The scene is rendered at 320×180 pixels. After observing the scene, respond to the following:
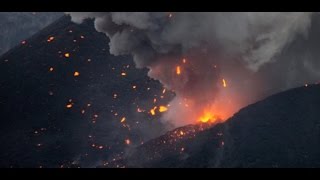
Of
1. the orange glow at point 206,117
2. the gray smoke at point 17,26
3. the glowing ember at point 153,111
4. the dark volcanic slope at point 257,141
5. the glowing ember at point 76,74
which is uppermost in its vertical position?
the gray smoke at point 17,26

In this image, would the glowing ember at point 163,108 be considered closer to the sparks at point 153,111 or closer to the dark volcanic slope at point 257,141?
the sparks at point 153,111

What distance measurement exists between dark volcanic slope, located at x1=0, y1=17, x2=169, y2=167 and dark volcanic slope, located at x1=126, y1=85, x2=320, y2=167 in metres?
9.33

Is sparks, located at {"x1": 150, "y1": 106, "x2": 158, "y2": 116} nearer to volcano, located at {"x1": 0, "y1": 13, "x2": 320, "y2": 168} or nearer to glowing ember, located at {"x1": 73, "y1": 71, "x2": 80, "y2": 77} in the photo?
volcano, located at {"x1": 0, "y1": 13, "x2": 320, "y2": 168}

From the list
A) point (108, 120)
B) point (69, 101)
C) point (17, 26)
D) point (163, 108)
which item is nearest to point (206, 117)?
point (163, 108)

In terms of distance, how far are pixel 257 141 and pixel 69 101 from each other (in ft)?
89.3

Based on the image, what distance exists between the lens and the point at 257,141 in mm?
28375

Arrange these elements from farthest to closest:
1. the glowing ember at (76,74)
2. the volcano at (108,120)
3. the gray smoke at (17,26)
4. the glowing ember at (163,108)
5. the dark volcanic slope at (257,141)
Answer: the gray smoke at (17,26) < the glowing ember at (76,74) < the glowing ember at (163,108) < the volcano at (108,120) < the dark volcanic slope at (257,141)

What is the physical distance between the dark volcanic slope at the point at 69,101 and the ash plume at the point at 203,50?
20.8 ft

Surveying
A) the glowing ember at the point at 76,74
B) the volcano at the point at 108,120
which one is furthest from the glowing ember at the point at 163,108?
the glowing ember at the point at 76,74

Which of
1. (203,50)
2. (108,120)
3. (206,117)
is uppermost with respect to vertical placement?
(203,50)

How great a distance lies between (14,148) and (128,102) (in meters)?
14.0

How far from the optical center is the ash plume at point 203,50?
3388 centimetres

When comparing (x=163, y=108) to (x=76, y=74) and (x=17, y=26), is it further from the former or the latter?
(x=17, y=26)
